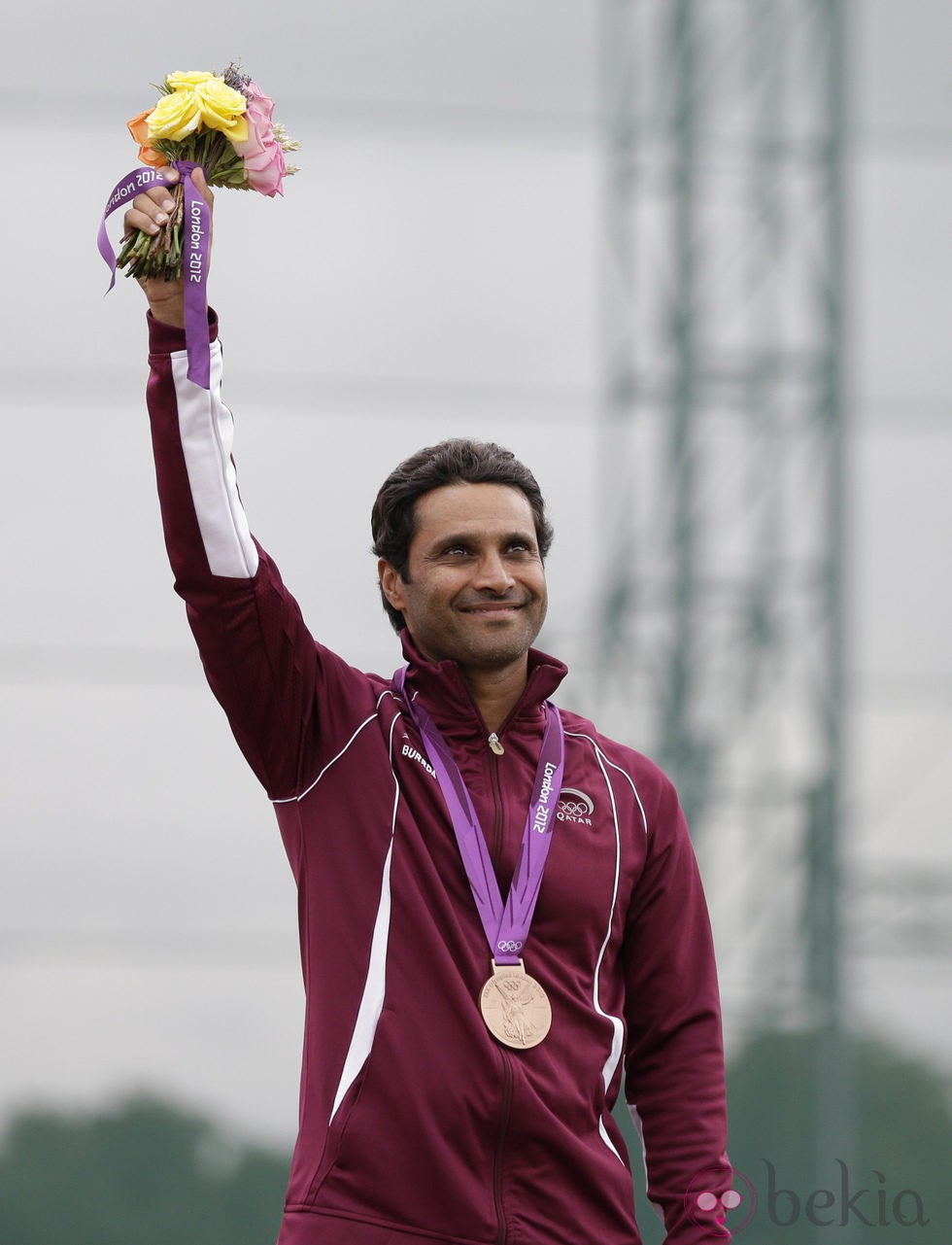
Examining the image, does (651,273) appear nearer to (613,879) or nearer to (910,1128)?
(910,1128)

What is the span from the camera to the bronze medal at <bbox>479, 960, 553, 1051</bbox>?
180cm

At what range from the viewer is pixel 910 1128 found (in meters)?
5.86

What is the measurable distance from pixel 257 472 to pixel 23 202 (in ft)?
4.04

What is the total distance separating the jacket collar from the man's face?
0.9 inches

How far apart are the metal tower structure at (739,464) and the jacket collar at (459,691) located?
148 inches

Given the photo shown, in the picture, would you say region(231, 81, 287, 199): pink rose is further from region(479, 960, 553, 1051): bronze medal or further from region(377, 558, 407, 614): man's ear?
region(479, 960, 553, 1051): bronze medal

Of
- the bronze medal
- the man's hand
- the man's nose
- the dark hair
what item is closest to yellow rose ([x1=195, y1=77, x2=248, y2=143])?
the man's hand

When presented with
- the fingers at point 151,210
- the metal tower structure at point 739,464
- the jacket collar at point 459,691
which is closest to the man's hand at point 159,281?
the fingers at point 151,210

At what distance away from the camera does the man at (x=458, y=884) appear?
178cm

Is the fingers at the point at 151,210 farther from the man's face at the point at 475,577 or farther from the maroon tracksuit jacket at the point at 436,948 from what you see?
the man's face at the point at 475,577

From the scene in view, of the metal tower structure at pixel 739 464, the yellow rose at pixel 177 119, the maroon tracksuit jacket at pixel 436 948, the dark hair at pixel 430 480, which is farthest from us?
the metal tower structure at pixel 739 464

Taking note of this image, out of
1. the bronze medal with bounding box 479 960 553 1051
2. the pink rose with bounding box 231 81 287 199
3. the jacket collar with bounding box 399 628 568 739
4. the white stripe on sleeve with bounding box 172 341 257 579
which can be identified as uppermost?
the pink rose with bounding box 231 81 287 199

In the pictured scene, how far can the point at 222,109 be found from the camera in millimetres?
1917

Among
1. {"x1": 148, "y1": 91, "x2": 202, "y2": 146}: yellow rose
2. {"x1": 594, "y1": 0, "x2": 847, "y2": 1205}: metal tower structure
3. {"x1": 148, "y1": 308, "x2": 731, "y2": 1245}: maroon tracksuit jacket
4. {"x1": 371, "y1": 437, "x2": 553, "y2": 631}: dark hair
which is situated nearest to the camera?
{"x1": 148, "y1": 308, "x2": 731, "y2": 1245}: maroon tracksuit jacket
